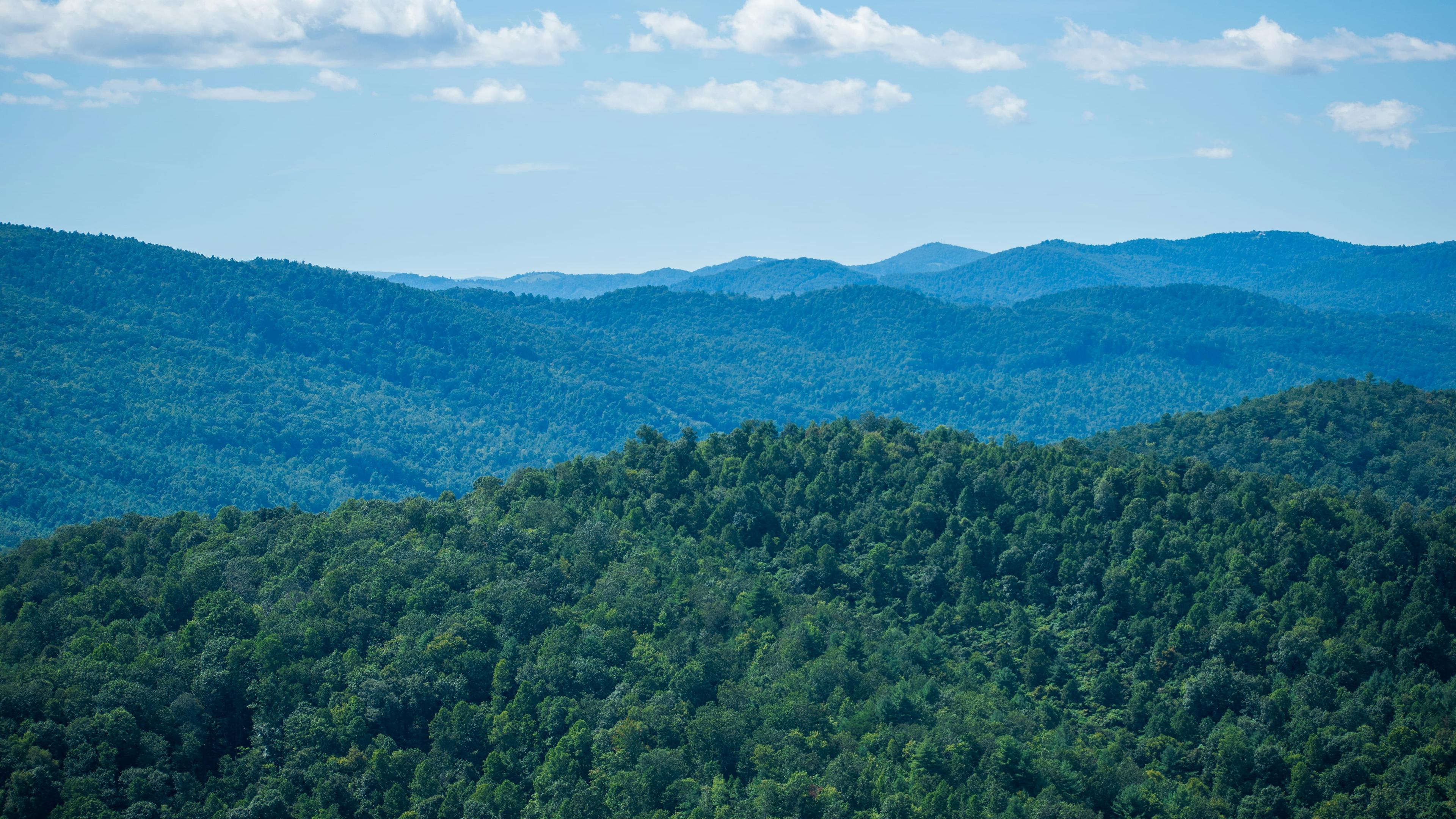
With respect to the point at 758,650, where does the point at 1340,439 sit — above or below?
above

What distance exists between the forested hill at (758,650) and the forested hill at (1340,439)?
121ft

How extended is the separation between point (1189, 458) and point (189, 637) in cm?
6212

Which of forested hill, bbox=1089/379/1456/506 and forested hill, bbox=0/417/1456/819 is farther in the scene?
forested hill, bbox=1089/379/1456/506

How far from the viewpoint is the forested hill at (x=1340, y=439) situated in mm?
125375

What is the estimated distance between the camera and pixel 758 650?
70.9m

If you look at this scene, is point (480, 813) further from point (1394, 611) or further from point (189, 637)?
point (1394, 611)

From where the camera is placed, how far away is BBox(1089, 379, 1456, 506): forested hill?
125375 millimetres

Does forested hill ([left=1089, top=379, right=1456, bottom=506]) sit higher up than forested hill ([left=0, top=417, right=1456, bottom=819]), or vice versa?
forested hill ([left=1089, top=379, right=1456, bottom=506])

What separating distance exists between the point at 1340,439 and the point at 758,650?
84283 mm

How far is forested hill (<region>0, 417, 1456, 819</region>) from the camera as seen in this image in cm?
5884

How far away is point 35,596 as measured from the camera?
74062 millimetres

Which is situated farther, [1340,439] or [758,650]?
[1340,439]

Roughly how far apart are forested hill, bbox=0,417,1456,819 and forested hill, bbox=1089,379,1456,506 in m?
36.8

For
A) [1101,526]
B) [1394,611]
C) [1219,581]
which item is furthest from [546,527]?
[1394,611]
